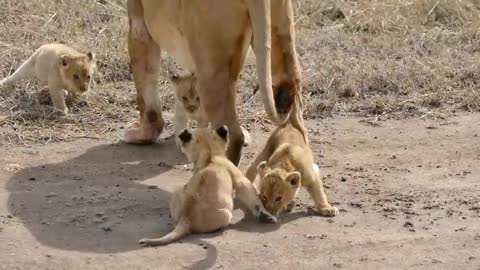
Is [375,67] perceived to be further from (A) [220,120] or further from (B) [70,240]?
(B) [70,240]

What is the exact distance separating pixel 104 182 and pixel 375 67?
9.61ft

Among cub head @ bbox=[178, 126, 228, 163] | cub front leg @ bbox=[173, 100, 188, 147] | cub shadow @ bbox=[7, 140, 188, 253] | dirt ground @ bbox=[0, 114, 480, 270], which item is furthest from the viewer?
cub front leg @ bbox=[173, 100, 188, 147]

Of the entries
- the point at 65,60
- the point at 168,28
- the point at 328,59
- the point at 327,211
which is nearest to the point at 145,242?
the point at 327,211

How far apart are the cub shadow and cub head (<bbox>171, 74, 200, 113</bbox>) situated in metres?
0.30

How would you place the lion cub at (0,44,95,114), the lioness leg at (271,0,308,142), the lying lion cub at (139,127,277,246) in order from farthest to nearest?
1. the lion cub at (0,44,95,114)
2. the lioness leg at (271,0,308,142)
3. the lying lion cub at (139,127,277,246)

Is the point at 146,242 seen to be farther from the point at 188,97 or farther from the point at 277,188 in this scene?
the point at 188,97

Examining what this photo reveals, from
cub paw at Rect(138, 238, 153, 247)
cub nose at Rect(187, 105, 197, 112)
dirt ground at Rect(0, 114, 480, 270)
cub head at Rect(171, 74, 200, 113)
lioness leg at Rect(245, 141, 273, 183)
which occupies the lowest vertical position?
dirt ground at Rect(0, 114, 480, 270)

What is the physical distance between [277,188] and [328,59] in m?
3.33

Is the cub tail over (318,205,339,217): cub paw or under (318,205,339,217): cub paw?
over

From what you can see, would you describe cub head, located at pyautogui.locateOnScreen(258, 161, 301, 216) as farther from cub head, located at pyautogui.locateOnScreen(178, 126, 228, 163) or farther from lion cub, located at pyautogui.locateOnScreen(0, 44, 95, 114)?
lion cub, located at pyautogui.locateOnScreen(0, 44, 95, 114)

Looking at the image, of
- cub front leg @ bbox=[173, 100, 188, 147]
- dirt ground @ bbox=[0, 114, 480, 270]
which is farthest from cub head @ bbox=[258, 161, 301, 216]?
cub front leg @ bbox=[173, 100, 188, 147]

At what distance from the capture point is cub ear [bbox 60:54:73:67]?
8.52 m

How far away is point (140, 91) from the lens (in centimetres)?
766

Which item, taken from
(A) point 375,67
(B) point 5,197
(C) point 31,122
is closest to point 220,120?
(B) point 5,197
